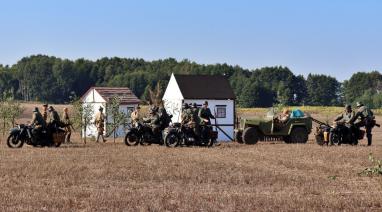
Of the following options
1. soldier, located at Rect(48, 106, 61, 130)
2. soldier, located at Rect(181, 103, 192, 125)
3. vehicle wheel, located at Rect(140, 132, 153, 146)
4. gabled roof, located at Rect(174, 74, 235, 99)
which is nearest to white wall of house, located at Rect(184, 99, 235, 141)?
gabled roof, located at Rect(174, 74, 235, 99)

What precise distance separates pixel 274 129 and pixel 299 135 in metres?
1.09

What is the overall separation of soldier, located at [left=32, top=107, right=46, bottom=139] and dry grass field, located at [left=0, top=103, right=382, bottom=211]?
224cm

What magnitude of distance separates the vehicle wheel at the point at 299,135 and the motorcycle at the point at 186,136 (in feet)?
14.0

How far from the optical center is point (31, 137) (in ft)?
81.8

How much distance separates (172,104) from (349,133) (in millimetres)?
19646

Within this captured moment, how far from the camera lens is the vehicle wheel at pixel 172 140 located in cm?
2542

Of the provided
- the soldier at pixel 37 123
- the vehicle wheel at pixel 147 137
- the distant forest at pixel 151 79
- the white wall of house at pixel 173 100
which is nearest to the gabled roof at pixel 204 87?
the white wall of house at pixel 173 100

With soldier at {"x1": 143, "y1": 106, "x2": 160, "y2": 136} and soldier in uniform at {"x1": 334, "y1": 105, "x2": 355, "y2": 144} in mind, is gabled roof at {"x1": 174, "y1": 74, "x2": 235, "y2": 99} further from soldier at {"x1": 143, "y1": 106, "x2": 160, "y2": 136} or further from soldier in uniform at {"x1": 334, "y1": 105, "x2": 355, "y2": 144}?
soldier in uniform at {"x1": 334, "y1": 105, "x2": 355, "y2": 144}

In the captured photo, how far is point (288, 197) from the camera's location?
1224 centimetres

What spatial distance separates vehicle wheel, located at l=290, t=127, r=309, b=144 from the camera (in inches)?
1145

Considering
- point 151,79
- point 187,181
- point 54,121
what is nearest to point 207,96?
point 54,121

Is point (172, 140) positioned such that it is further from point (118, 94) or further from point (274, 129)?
point (118, 94)

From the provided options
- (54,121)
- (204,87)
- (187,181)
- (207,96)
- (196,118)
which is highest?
(204,87)

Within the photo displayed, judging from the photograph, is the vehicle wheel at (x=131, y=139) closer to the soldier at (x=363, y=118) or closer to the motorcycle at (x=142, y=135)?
the motorcycle at (x=142, y=135)
